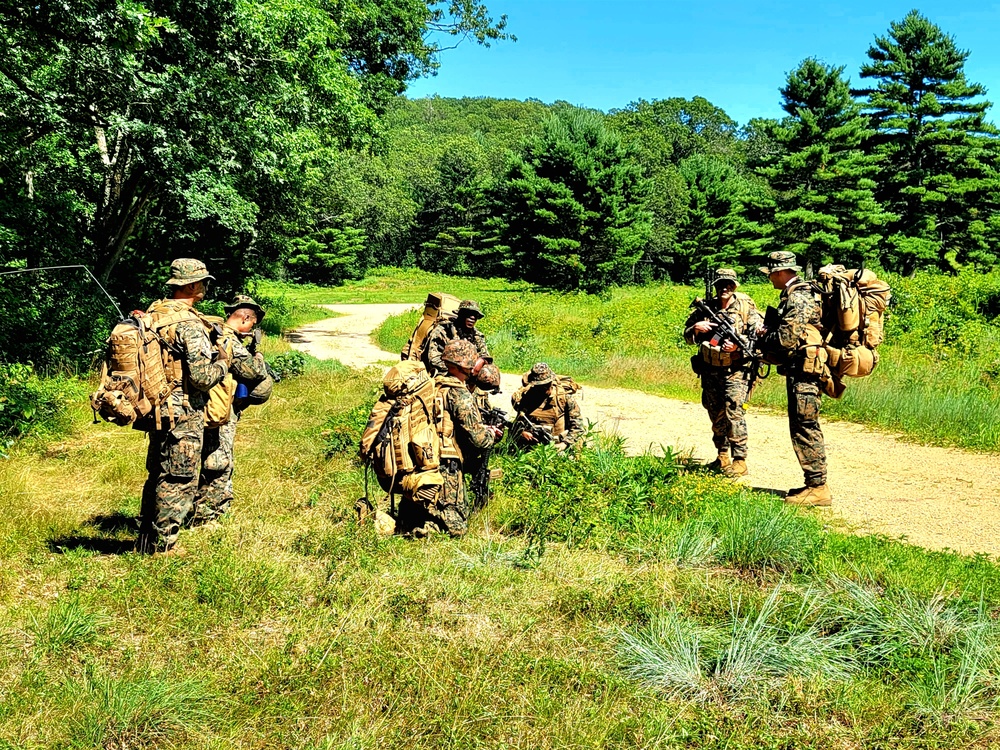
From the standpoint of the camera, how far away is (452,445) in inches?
218

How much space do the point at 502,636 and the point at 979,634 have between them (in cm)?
247

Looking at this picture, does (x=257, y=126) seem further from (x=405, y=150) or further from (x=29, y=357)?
(x=405, y=150)

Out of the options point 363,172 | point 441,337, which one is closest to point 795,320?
point 441,337

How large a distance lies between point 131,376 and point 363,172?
51.4 metres

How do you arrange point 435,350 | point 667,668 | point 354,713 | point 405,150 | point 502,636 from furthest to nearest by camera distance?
point 405,150, point 435,350, point 502,636, point 667,668, point 354,713

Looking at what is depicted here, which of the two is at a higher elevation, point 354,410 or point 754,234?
point 754,234

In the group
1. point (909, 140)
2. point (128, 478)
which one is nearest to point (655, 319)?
point (128, 478)

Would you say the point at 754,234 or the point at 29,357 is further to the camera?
the point at 754,234

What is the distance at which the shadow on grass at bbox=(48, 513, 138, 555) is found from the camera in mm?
5441

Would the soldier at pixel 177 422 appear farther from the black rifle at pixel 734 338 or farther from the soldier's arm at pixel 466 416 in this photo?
the black rifle at pixel 734 338

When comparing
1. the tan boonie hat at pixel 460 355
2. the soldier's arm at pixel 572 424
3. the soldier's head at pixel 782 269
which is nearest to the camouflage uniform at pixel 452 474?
the tan boonie hat at pixel 460 355

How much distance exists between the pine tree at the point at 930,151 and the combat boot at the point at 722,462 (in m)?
32.3

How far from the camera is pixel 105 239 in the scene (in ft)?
47.4

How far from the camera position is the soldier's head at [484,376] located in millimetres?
5898
